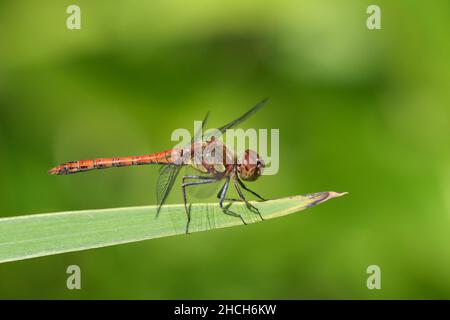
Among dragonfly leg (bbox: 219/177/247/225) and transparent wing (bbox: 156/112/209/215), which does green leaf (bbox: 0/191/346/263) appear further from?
transparent wing (bbox: 156/112/209/215)

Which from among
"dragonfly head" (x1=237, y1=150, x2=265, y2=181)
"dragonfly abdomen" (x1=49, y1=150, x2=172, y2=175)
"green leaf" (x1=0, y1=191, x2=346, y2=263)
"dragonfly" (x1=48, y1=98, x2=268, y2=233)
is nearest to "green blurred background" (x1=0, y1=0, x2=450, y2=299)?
"dragonfly abdomen" (x1=49, y1=150, x2=172, y2=175)

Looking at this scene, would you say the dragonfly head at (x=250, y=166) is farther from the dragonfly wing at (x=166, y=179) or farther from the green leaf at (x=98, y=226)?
the green leaf at (x=98, y=226)

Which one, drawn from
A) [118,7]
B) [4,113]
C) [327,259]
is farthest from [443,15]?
[4,113]

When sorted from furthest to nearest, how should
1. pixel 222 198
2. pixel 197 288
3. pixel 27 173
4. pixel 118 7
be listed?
pixel 118 7
pixel 27 173
pixel 197 288
pixel 222 198

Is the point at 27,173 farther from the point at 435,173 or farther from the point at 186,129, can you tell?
the point at 435,173

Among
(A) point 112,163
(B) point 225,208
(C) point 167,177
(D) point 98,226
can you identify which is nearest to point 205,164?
(C) point 167,177

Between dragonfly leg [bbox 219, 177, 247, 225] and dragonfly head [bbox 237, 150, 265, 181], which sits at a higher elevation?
dragonfly head [bbox 237, 150, 265, 181]
